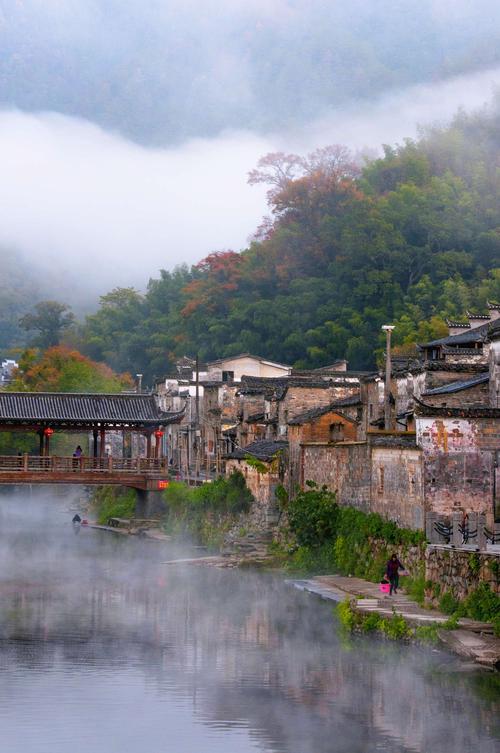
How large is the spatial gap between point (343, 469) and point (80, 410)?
2512 cm

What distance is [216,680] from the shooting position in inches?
1206

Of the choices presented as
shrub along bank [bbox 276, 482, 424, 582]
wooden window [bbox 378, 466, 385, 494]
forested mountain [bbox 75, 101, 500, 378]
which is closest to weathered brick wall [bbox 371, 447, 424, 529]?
wooden window [bbox 378, 466, 385, 494]

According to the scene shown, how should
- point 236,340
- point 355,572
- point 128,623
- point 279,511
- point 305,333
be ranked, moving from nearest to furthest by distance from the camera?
point 128,623
point 355,572
point 279,511
point 305,333
point 236,340

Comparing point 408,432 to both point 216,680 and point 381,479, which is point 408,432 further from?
point 216,680

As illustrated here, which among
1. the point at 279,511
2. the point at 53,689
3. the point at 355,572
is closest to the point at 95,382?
the point at 279,511

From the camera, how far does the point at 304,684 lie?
29.9 meters

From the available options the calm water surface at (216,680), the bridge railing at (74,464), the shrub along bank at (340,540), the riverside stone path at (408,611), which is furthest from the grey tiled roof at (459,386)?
the bridge railing at (74,464)

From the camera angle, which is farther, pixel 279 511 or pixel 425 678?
pixel 279 511

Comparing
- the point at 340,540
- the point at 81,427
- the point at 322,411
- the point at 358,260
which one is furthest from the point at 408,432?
the point at 358,260

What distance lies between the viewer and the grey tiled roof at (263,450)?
5691 centimetres

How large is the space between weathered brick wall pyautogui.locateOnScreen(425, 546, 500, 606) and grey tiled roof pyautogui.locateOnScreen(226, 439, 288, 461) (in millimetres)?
21367

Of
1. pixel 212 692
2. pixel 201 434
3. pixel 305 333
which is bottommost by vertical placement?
pixel 212 692

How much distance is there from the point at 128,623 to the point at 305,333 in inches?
2368

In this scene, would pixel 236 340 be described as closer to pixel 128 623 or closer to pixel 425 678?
pixel 128 623
